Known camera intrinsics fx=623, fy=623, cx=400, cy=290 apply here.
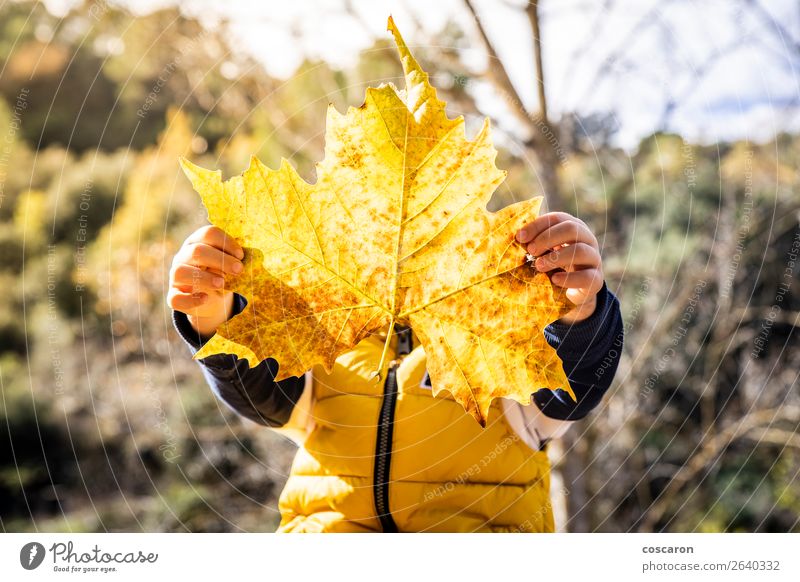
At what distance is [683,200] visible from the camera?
2914mm

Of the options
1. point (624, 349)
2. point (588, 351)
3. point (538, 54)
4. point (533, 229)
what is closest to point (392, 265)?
point (533, 229)

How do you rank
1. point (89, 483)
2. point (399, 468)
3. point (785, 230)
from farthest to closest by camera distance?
point (89, 483)
point (785, 230)
point (399, 468)

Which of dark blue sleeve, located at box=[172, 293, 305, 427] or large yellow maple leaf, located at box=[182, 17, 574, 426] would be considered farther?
dark blue sleeve, located at box=[172, 293, 305, 427]

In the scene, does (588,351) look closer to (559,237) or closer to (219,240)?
(559,237)

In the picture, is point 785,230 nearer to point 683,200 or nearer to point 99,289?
point 683,200

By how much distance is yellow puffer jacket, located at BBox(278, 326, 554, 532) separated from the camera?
36.0 inches

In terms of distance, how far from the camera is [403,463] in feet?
2.99

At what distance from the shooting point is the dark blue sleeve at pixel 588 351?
30.1 inches

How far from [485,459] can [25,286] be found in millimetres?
4897

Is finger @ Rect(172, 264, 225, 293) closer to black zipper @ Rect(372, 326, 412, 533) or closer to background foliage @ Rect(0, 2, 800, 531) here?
black zipper @ Rect(372, 326, 412, 533)

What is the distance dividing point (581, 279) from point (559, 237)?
7 centimetres

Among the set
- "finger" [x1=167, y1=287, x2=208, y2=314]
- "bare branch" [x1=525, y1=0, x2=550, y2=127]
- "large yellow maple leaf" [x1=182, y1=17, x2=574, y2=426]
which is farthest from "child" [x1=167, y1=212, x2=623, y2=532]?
"bare branch" [x1=525, y1=0, x2=550, y2=127]

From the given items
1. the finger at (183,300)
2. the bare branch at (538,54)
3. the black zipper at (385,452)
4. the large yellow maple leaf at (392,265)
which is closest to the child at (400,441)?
the black zipper at (385,452)

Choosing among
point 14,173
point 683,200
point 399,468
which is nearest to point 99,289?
point 14,173
